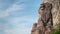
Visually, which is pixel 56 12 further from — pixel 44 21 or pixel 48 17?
pixel 44 21

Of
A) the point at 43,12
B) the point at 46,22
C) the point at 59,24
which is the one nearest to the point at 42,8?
the point at 43,12

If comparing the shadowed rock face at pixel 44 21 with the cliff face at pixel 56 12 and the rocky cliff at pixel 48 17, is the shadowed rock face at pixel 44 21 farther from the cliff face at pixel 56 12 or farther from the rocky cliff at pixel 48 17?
the cliff face at pixel 56 12

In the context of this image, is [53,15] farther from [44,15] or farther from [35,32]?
[35,32]

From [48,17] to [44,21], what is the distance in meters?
→ 2.71

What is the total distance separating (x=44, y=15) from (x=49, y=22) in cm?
495

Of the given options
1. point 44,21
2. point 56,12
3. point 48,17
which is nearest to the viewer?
point 56,12

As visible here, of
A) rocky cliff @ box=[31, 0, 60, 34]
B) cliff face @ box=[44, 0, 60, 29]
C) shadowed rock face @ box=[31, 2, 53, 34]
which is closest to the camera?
rocky cliff @ box=[31, 0, 60, 34]

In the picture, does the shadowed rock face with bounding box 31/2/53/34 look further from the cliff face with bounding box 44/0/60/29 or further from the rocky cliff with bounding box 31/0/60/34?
the cliff face with bounding box 44/0/60/29

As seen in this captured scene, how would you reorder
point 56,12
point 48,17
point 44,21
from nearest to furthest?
point 56,12 < point 44,21 < point 48,17

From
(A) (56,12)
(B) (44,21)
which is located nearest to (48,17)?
(B) (44,21)

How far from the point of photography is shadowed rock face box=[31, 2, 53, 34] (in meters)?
75.7

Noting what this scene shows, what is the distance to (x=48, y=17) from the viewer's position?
270 ft

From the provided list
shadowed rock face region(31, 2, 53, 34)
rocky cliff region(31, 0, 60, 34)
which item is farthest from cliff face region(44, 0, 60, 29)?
shadowed rock face region(31, 2, 53, 34)

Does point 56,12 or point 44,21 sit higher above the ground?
point 56,12
